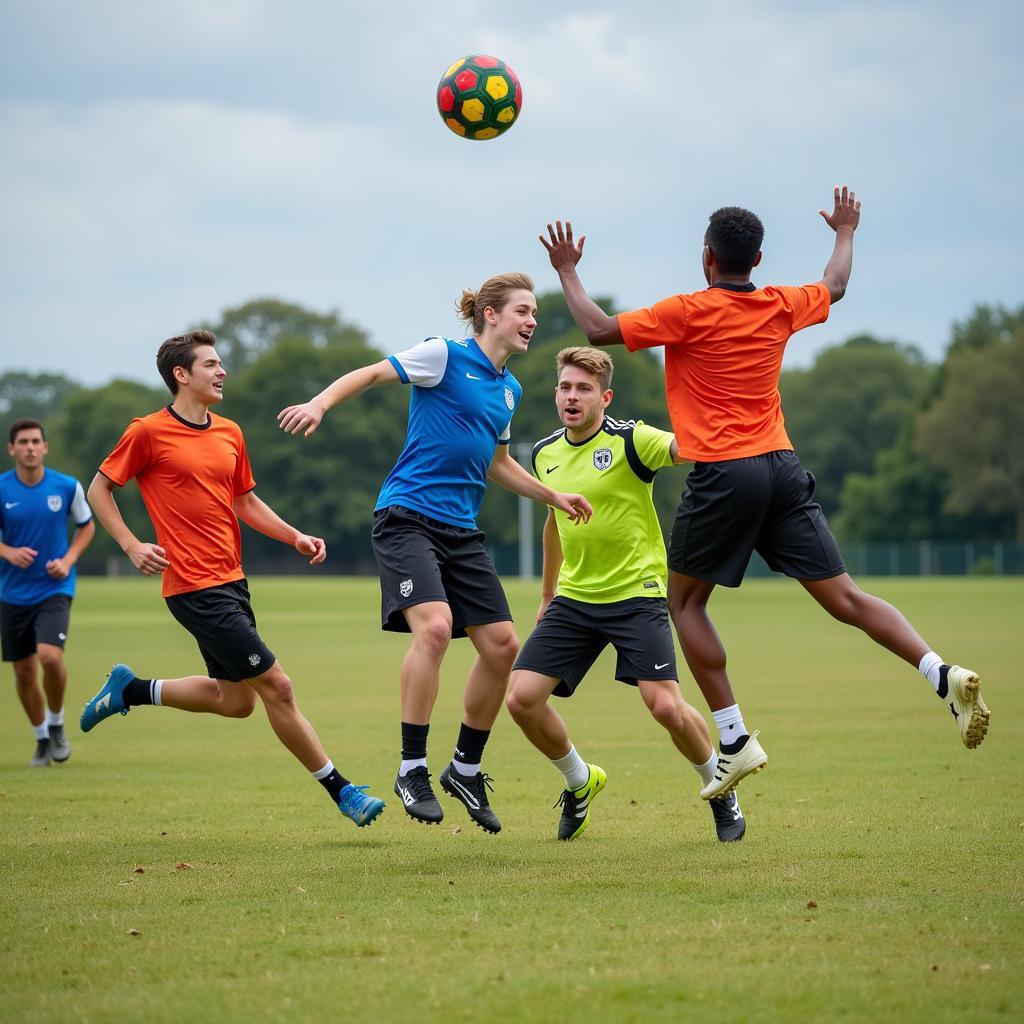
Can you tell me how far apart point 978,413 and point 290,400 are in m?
43.3

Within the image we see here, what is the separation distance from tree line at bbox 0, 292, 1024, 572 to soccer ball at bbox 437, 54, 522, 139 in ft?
250

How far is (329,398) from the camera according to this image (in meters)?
7.02

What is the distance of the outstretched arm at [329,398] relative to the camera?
22.4 feet

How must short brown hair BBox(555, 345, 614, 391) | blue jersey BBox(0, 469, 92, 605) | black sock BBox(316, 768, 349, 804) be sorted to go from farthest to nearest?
blue jersey BBox(0, 469, 92, 605)
short brown hair BBox(555, 345, 614, 391)
black sock BBox(316, 768, 349, 804)

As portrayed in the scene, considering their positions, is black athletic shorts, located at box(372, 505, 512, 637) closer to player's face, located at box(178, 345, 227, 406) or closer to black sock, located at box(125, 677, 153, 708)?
player's face, located at box(178, 345, 227, 406)

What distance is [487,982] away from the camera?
475 cm

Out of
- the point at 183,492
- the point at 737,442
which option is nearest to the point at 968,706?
the point at 737,442

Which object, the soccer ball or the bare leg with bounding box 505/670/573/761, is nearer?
the bare leg with bounding box 505/670/573/761

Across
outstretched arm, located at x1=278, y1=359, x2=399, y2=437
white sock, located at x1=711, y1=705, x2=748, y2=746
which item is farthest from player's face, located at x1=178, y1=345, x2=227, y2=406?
white sock, located at x1=711, y1=705, x2=748, y2=746

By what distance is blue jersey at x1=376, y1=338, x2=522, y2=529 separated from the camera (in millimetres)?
7898

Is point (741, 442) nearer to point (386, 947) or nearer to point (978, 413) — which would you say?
point (386, 947)

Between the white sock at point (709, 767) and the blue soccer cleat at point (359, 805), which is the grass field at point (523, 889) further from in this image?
the white sock at point (709, 767)

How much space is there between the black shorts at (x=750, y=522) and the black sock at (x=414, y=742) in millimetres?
1571

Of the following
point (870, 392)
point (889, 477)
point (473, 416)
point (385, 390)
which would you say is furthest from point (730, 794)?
point (870, 392)
